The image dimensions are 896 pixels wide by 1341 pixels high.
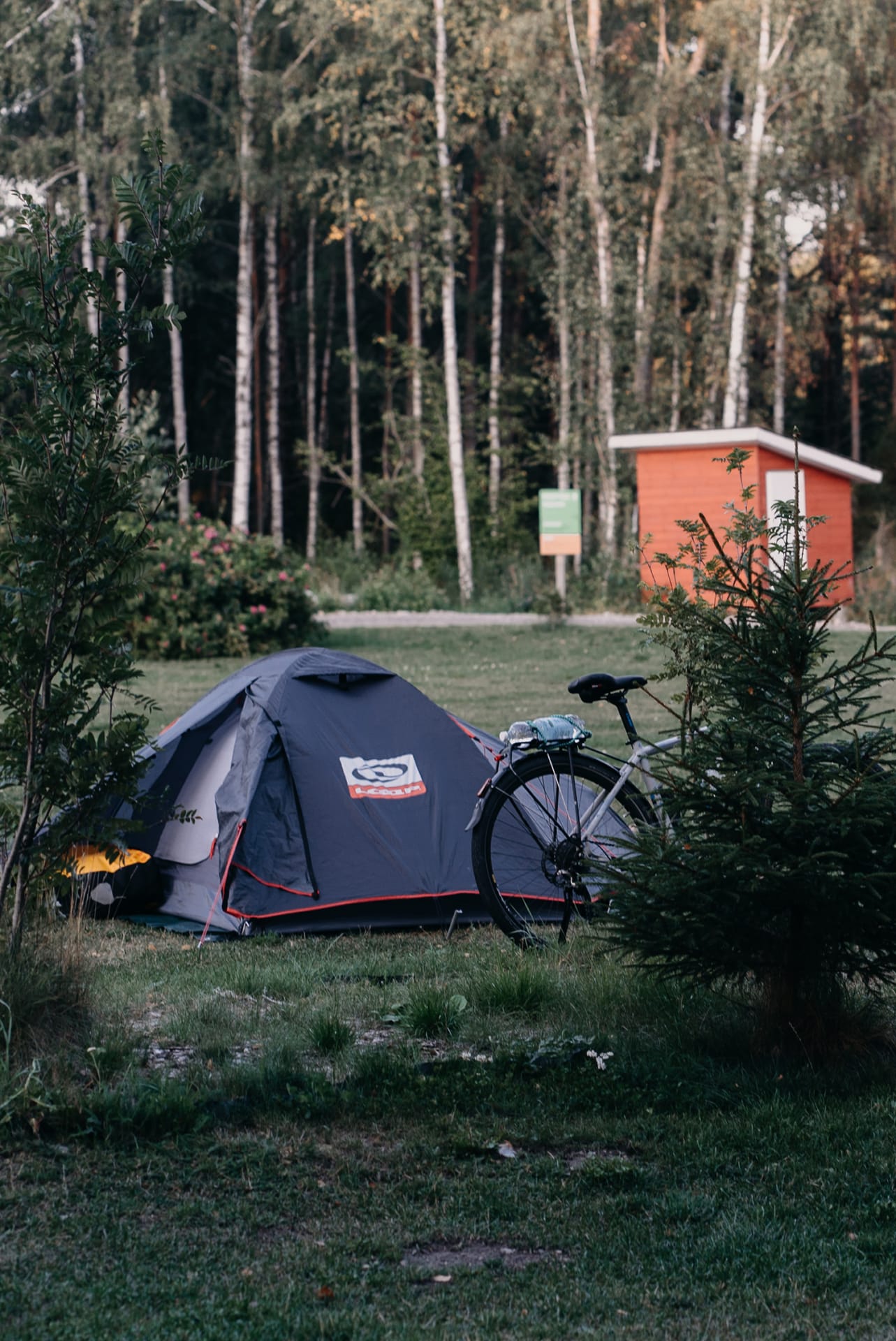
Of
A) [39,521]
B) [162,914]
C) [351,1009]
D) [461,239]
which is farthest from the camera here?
[461,239]

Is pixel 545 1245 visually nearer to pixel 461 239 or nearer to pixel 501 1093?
pixel 501 1093

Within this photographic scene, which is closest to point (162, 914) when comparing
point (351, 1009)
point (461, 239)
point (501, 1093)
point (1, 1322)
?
point (351, 1009)

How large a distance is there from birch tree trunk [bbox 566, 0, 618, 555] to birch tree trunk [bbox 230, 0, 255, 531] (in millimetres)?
6069

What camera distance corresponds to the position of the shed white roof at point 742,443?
23.0m

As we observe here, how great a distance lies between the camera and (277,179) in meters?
27.4

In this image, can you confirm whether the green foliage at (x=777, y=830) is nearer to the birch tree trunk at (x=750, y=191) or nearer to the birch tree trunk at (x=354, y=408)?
the birch tree trunk at (x=750, y=191)

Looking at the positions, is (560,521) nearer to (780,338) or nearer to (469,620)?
(469,620)

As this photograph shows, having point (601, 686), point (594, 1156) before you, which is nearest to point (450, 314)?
point (601, 686)

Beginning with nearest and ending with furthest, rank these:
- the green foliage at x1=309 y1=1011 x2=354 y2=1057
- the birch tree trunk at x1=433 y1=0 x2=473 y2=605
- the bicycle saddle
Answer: the green foliage at x1=309 y1=1011 x2=354 y2=1057, the bicycle saddle, the birch tree trunk at x1=433 y1=0 x2=473 y2=605

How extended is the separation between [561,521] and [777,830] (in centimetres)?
1774

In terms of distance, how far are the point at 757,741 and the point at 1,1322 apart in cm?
234

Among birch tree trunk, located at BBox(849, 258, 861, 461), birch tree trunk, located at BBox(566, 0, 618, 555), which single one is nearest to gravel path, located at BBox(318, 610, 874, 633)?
birch tree trunk, located at BBox(566, 0, 618, 555)

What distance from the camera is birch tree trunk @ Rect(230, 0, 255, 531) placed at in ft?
82.5

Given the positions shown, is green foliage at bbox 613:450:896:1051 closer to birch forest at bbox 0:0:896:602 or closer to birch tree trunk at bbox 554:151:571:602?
birch forest at bbox 0:0:896:602
